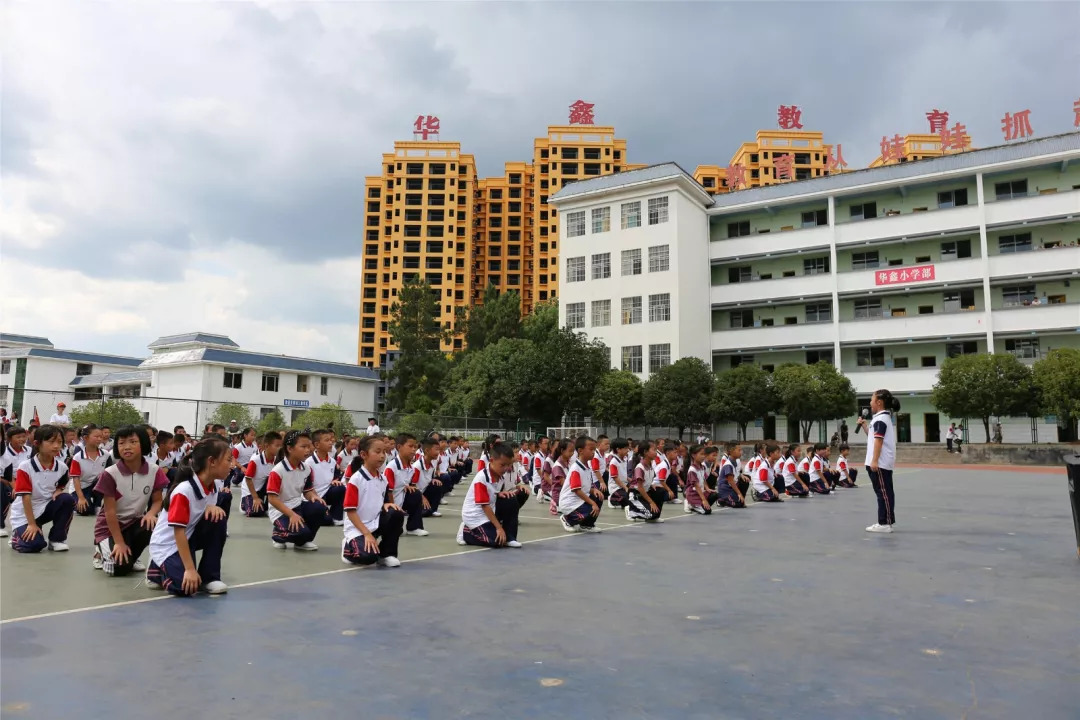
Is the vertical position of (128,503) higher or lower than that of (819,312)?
lower

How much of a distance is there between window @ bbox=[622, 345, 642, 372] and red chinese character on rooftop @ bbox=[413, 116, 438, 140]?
49293 millimetres

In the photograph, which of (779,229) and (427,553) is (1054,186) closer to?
(779,229)

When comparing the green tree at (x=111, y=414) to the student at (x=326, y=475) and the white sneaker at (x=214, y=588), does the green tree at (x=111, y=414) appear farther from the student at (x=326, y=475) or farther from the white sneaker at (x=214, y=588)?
the white sneaker at (x=214, y=588)

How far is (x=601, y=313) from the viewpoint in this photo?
43.6m

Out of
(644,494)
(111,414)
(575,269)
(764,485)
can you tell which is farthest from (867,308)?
(111,414)

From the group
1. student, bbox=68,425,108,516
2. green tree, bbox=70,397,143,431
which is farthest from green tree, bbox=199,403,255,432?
student, bbox=68,425,108,516

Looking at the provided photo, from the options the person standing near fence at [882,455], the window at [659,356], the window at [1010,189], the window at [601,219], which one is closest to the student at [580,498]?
the person standing near fence at [882,455]

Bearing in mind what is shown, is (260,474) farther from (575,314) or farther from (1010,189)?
(1010,189)

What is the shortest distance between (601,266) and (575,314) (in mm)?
3261

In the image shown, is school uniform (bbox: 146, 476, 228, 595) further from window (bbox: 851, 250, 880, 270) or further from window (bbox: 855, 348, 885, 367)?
window (bbox: 851, 250, 880, 270)

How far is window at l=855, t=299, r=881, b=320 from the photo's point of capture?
40.6 meters

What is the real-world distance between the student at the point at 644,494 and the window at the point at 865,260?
34563mm

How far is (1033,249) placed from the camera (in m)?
36.3

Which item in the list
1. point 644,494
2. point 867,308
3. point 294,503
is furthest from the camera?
point 867,308
